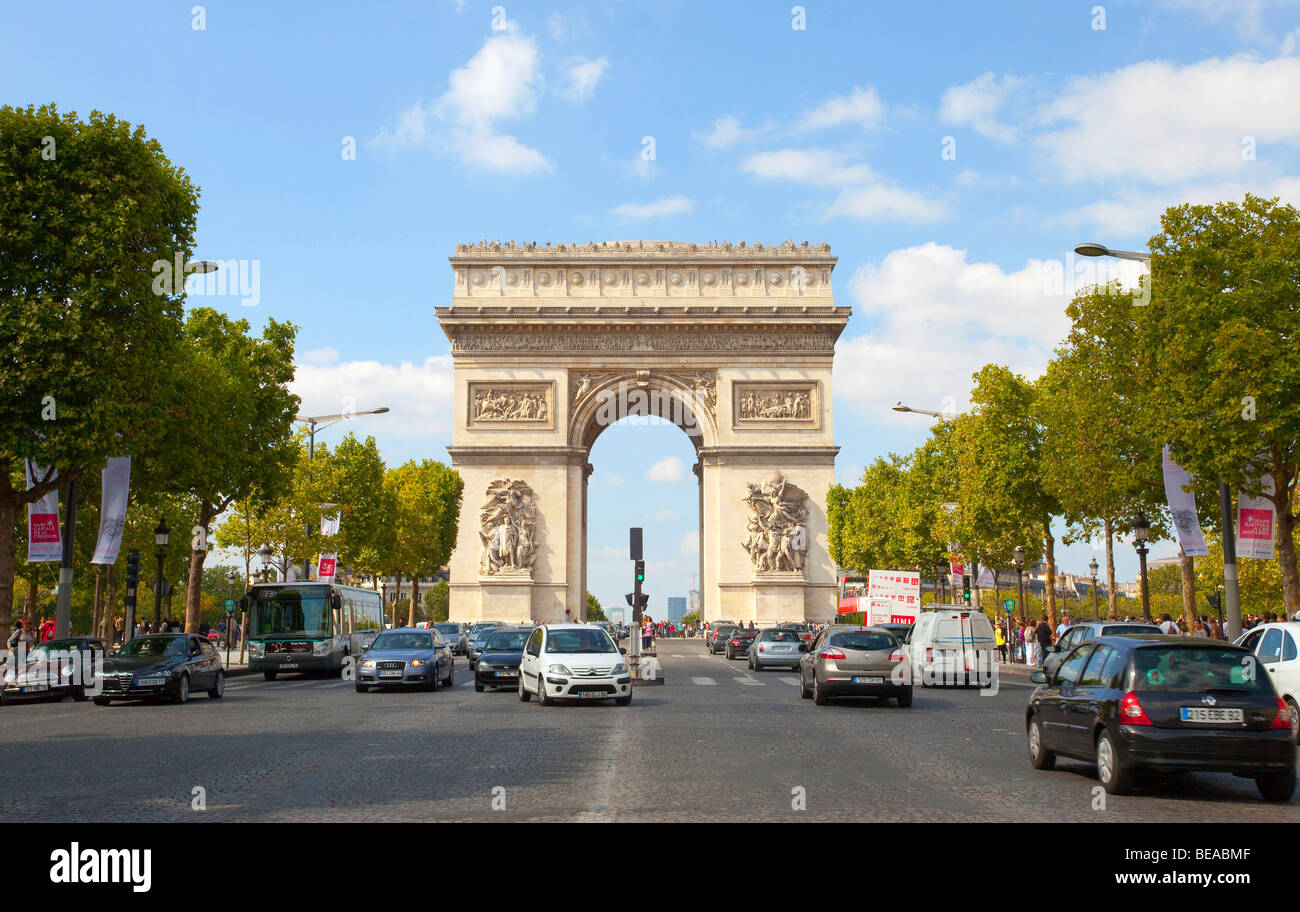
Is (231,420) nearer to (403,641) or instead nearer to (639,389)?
(403,641)

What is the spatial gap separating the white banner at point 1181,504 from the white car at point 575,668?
48.1ft

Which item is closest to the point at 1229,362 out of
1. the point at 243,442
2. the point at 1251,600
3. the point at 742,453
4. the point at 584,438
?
the point at 243,442

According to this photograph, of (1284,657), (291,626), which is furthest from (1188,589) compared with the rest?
(291,626)

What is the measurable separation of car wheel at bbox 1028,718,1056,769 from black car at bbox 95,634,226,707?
55.2 feet

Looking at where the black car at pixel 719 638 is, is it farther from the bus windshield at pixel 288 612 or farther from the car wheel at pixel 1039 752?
the car wheel at pixel 1039 752

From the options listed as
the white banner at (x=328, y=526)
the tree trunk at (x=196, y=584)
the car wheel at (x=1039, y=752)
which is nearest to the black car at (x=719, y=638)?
the white banner at (x=328, y=526)

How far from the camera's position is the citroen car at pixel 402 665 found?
87.3ft

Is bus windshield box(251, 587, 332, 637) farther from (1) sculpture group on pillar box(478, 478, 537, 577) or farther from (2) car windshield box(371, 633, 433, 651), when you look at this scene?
(1) sculpture group on pillar box(478, 478, 537, 577)

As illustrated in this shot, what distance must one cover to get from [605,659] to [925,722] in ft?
19.1

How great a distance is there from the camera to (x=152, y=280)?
91.5 ft

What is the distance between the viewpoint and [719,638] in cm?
5347

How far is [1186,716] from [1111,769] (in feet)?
2.75

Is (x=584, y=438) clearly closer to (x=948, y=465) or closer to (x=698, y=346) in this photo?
(x=698, y=346)
